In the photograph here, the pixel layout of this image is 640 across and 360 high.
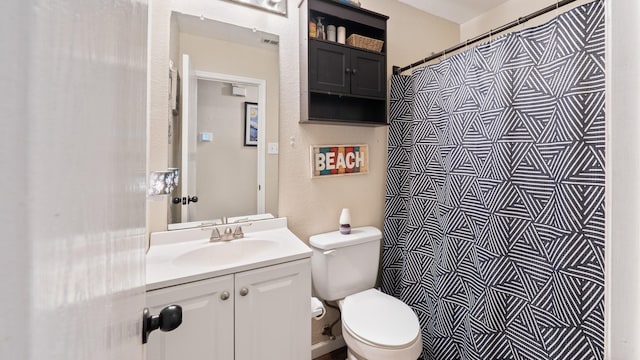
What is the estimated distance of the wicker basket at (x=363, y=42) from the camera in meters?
1.61

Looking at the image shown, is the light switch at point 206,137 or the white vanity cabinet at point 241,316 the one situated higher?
the light switch at point 206,137

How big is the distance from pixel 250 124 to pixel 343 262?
0.98 meters

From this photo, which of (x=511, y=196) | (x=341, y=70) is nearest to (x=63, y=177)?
(x=511, y=196)

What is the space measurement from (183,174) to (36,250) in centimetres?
132

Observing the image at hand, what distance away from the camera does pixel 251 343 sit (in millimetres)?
1101

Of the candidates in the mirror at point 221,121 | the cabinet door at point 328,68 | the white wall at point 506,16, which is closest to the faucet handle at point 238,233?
the mirror at point 221,121

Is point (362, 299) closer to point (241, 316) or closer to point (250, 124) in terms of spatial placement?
point (241, 316)

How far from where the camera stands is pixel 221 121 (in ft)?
4.78

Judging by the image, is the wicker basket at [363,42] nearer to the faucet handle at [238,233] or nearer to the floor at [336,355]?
the faucet handle at [238,233]

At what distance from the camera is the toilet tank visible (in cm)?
153

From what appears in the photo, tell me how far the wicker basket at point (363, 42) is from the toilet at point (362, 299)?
118 cm

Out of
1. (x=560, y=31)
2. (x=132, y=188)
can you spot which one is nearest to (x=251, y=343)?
(x=132, y=188)

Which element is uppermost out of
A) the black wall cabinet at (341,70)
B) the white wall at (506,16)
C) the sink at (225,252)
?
the white wall at (506,16)

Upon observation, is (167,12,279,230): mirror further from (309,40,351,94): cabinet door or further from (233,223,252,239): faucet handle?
(309,40,351,94): cabinet door
